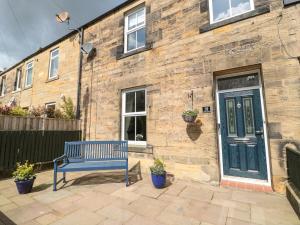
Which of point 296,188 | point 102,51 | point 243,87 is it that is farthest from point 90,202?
point 102,51

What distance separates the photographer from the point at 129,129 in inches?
238

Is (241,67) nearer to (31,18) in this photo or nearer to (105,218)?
(105,218)

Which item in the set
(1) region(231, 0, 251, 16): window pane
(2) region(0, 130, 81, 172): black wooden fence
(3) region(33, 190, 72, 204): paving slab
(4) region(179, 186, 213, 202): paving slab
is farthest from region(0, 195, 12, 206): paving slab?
(1) region(231, 0, 251, 16): window pane

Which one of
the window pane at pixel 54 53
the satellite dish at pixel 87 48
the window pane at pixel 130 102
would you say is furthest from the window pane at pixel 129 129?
the window pane at pixel 54 53

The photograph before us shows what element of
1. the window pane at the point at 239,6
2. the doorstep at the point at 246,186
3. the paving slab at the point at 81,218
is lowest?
the paving slab at the point at 81,218

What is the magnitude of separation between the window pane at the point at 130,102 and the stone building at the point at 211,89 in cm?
4

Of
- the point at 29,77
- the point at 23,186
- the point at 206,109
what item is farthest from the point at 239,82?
the point at 29,77

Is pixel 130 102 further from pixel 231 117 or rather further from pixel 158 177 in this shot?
pixel 231 117

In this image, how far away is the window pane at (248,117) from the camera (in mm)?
4130

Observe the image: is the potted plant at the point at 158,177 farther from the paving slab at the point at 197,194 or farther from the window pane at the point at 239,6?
the window pane at the point at 239,6

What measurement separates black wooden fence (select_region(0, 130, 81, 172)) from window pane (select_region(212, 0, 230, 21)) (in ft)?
21.0

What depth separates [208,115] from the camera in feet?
→ 14.6

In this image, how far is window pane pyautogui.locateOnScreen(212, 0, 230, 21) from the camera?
4680 millimetres

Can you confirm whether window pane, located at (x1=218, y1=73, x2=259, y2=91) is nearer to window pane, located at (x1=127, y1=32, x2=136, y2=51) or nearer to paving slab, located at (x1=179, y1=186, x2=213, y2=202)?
paving slab, located at (x1=179, y1=186, x2=213, y2=202)
